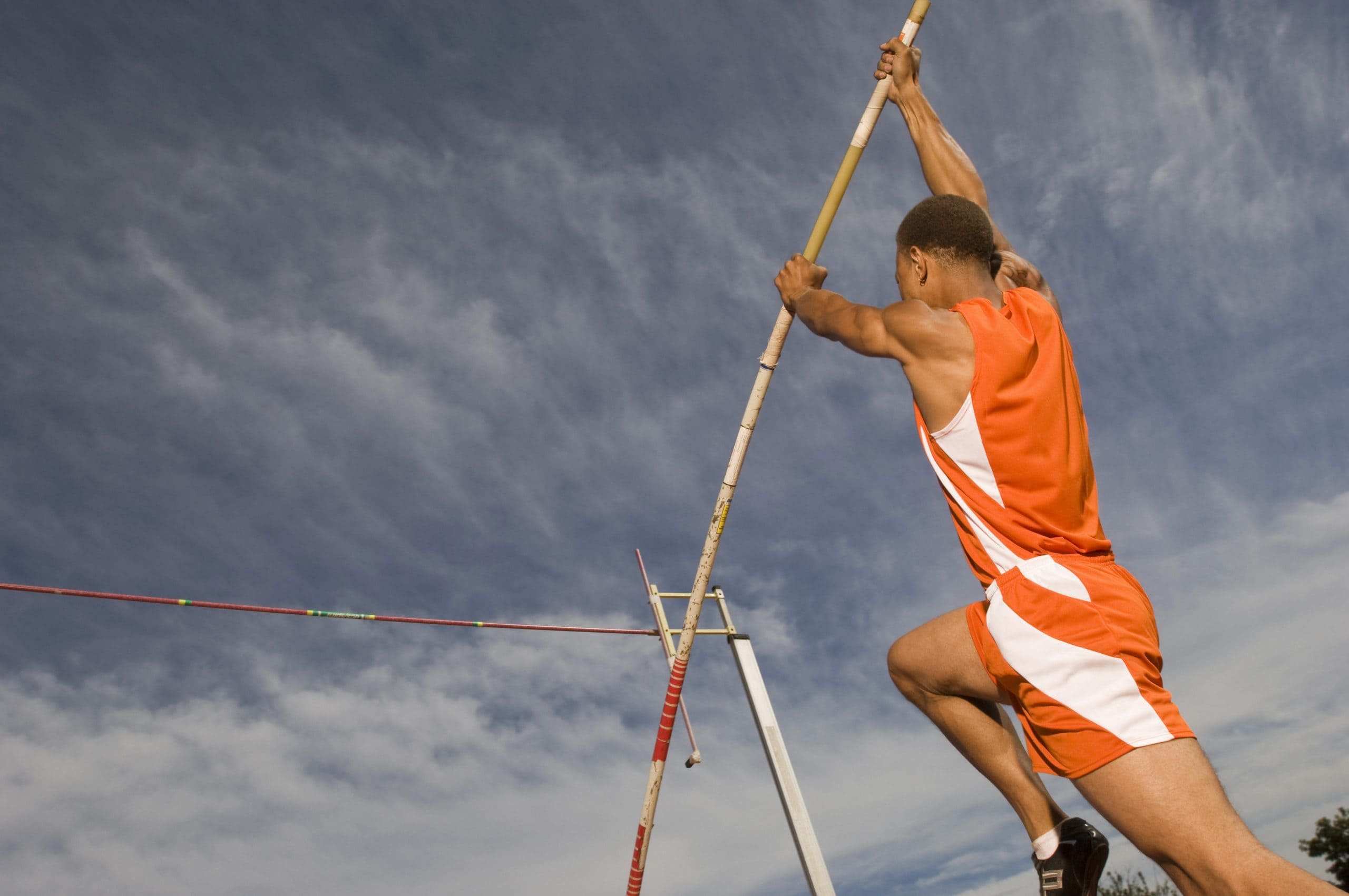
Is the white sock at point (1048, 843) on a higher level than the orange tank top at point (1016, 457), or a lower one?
lower

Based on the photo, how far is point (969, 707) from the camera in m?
3.10

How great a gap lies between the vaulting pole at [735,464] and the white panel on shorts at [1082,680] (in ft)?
6.37

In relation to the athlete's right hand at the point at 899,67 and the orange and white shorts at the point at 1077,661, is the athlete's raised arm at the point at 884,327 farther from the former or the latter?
the athlete's right hand at the point at 899,67

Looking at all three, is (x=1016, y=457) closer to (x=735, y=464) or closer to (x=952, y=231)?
(x=952, y=231)

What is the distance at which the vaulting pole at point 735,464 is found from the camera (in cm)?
421

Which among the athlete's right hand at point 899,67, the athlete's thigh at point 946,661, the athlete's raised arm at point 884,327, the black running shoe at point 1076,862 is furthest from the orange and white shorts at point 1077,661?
the athlete's right hand at point 899,67

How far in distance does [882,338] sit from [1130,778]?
1395mm

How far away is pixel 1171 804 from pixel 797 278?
94.3 inches

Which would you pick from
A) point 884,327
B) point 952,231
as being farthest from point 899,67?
point 884,327

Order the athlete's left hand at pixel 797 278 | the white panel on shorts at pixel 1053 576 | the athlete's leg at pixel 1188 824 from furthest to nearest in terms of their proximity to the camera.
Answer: the athlete's left hand at pixel 797 278 → the white panel on shorts at pixel 1053 576 → the athlete's leg at pixel 1188 824

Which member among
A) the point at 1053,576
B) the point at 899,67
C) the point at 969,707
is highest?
the point at 899,67

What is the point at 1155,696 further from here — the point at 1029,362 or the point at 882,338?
the point at 882,338

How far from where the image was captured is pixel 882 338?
3045 millimetres

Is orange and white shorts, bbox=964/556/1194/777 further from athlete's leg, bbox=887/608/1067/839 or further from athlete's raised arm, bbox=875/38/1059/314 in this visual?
athlete's raised arm, bbox=875/38/1059/314
